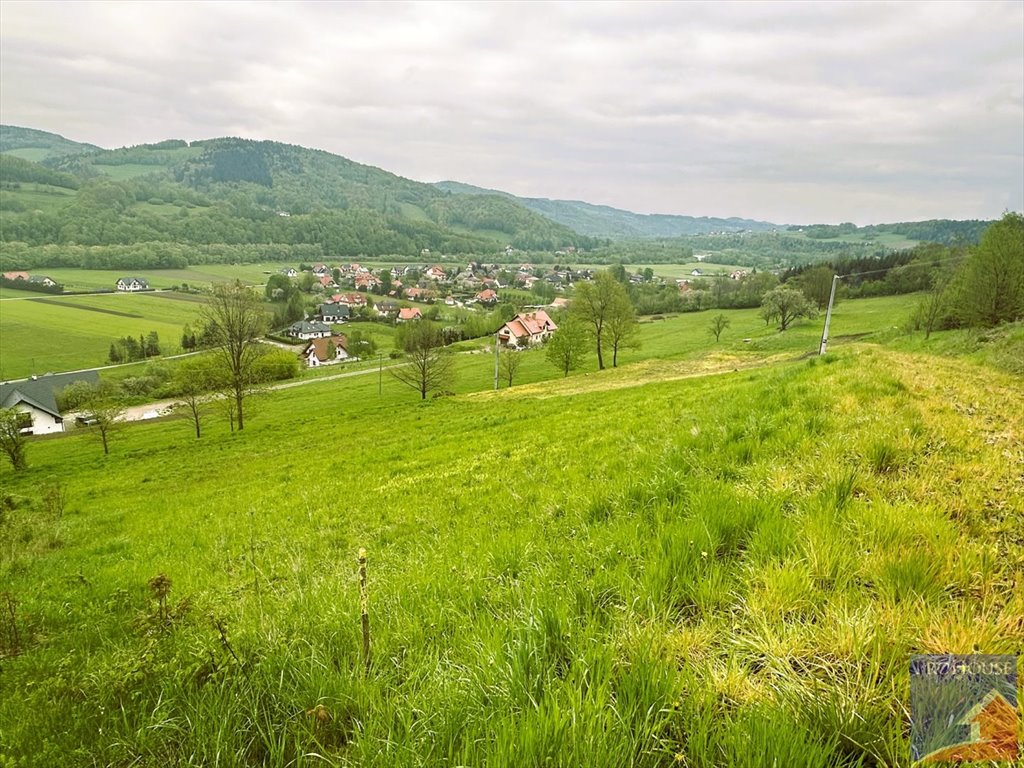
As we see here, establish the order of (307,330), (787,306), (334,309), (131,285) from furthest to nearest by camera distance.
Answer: (131,285) → (334,309) → (307,330) → (787,306)

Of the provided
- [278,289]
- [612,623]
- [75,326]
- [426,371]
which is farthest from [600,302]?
[278,289]

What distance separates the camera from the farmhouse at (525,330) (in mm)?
107812

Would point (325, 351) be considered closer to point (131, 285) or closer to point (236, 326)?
point (236, 326)

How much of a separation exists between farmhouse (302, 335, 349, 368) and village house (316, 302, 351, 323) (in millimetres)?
34492

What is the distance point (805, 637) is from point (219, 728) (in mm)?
3216

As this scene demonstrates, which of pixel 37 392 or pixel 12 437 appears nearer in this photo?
pixel 12 437

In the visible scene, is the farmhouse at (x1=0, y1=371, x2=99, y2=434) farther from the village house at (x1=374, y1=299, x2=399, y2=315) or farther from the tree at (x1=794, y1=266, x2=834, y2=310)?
the tree at (x1=794, y1=266, x2=834, y2=310)

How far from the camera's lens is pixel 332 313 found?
149125 mm

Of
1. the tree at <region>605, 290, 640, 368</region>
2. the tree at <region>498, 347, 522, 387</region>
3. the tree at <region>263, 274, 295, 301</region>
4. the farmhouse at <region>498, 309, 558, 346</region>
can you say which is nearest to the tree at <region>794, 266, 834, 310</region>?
the farmhouse at <region>498, 309, 558, 346</region>

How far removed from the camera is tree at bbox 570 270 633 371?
195 ft

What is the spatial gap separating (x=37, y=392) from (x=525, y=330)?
82961mm

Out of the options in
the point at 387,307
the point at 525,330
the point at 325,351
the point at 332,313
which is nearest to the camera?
the point at 325,351

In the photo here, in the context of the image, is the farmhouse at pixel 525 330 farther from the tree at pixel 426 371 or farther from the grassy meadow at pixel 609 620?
the grassy meadow at pixel 609 620

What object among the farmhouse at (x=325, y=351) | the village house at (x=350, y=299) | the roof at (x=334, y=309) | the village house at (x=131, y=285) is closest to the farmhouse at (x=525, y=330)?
the farmhouse at (x=325, y=351)
